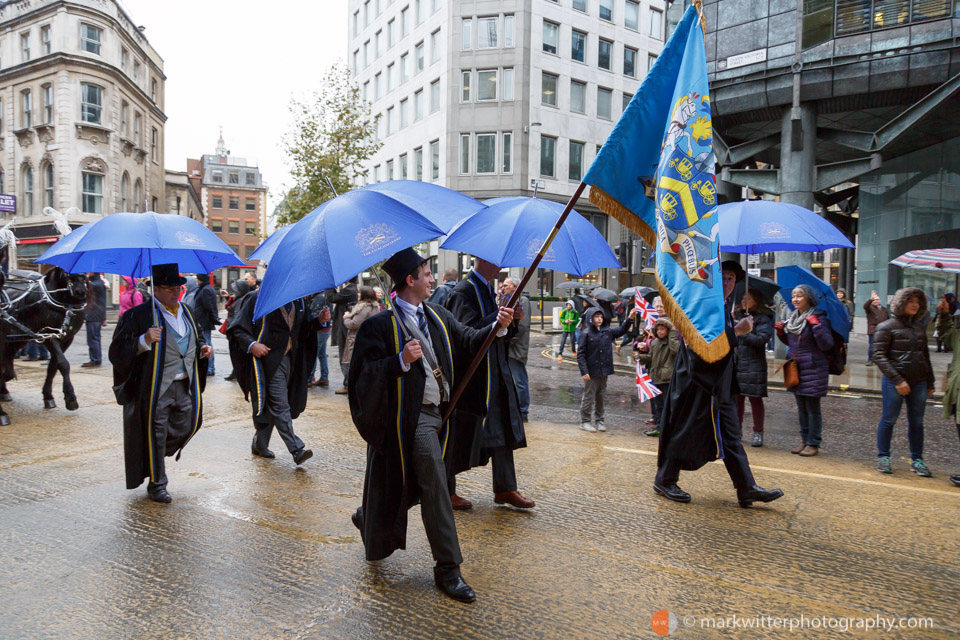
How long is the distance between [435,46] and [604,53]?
10.7 m

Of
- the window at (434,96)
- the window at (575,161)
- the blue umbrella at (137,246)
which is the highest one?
the window at (434,96)

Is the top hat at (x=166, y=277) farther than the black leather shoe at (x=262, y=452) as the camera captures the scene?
No

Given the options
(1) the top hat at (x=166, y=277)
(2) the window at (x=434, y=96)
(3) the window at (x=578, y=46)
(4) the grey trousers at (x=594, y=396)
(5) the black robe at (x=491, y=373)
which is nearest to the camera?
(5) the black robe at (x=491, y=373)

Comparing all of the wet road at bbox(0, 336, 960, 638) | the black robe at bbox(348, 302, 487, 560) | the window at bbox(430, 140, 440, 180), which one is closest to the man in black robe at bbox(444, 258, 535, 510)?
the wet road at bbox(0, 336, 960, 638)

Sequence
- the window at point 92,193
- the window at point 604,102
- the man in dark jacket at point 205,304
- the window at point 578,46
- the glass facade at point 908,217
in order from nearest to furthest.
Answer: the man in dark jacket at point 205,304
the glass facade at point 908,217
the window at point 92,193
the window at point 578,46
the window at point 604,102

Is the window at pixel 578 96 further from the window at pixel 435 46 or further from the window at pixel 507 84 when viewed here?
the window at pixel 435 46

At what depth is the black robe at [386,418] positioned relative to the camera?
11.2 feet

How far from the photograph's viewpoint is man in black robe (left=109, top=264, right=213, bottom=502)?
16.1 feet

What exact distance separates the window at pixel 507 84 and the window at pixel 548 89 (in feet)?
6.00

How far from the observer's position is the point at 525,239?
462 cm

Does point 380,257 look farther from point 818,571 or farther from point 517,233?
point 818,571

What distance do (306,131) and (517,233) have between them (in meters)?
25.7

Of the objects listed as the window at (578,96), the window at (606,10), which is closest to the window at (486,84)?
the window at (578,96)

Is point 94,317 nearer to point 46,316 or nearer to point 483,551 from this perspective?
point 46,316
